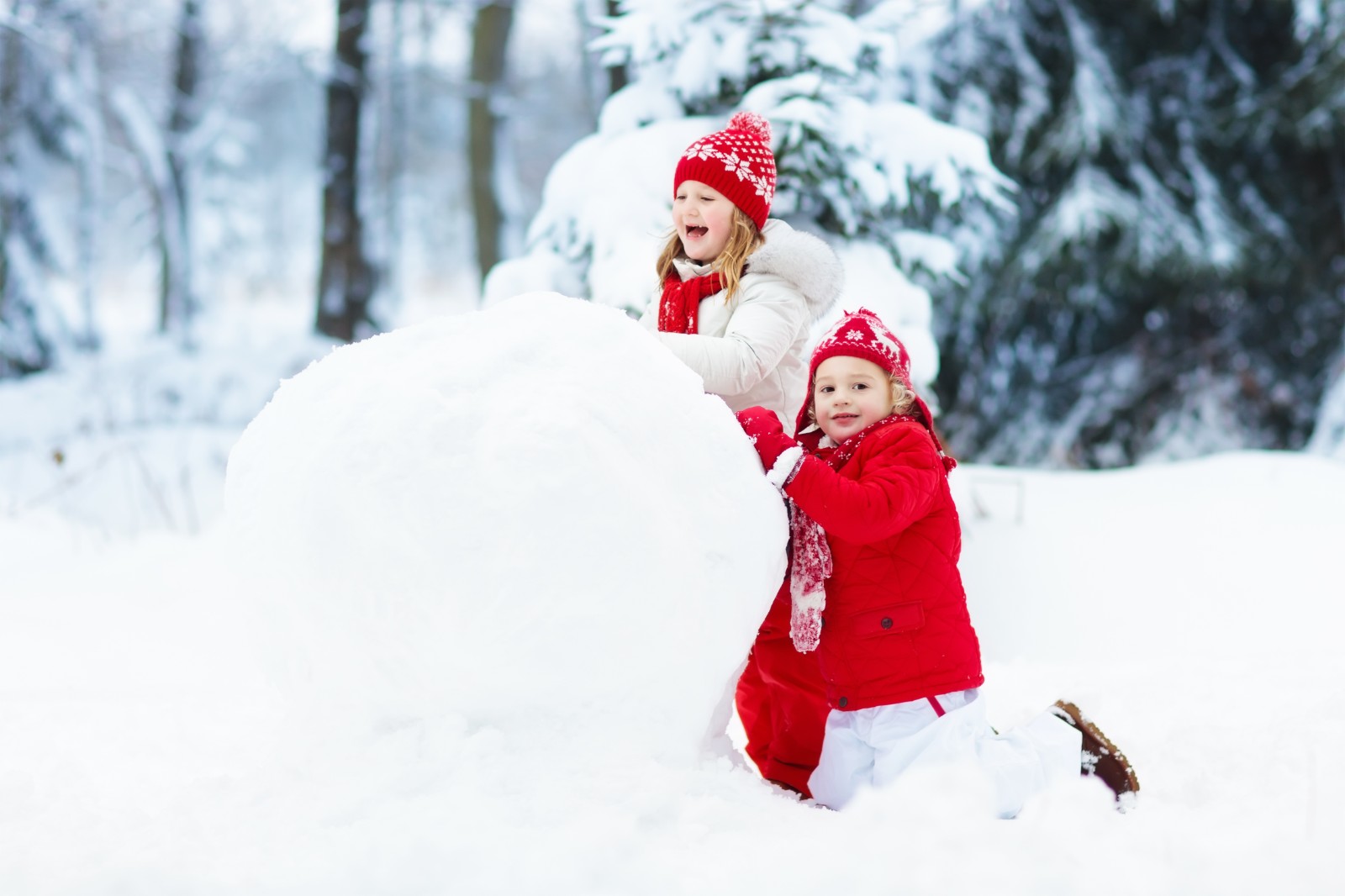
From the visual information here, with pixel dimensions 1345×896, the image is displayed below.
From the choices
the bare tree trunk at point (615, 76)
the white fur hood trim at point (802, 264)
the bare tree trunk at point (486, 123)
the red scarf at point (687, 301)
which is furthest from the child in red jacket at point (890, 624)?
the bare tree trunk at point (486, 123)

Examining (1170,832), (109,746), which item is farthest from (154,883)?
(1170,832)

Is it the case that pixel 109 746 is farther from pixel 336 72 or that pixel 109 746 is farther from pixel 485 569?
pixel 336 72

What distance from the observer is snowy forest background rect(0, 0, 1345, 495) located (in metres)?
4.49

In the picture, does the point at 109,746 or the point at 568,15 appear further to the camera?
the point at 568,15

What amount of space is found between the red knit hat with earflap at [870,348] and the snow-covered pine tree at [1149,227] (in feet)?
15.5

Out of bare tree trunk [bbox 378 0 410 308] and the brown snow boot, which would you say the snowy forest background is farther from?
the brown snow boot

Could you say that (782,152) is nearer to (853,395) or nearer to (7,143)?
(853,395)

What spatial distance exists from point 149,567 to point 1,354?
6235mm

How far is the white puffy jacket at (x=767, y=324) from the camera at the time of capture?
2531 mm

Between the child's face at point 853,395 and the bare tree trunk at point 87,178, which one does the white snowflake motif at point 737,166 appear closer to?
the child's face at point 853,395

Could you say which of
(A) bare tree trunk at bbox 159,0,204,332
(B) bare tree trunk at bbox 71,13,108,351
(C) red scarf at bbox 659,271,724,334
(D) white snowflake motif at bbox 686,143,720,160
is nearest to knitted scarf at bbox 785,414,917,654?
(C) red scarf at bbox 659,271,724,334

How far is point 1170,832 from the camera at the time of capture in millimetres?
1876

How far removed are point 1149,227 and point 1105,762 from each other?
518 cm

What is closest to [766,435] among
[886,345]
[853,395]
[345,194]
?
[853,395]
